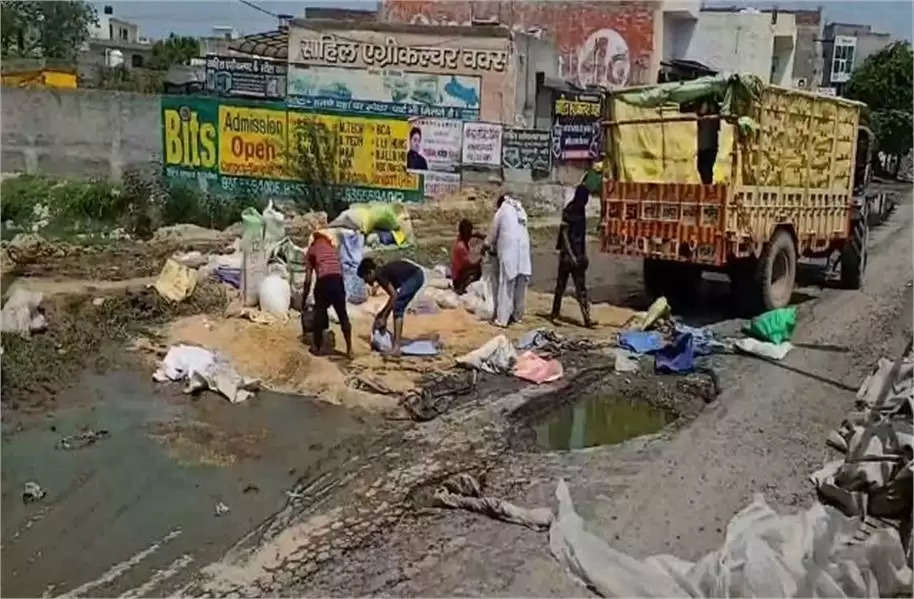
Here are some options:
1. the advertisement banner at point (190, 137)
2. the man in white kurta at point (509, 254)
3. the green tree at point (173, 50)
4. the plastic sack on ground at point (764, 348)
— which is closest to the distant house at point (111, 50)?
the green tree at point (173, 50)

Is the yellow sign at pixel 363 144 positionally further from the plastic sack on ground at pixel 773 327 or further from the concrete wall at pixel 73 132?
the plastic sack on ground at pixel 773 327

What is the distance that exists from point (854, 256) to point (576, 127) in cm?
1063

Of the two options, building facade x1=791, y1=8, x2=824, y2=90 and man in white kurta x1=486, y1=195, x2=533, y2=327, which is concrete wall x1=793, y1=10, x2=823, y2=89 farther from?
man in white kurta x1=486, y1=195, x2=533, y2=327

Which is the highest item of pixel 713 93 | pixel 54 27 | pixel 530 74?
pixel 54 27

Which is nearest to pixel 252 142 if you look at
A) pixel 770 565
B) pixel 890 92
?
pixel 770 565

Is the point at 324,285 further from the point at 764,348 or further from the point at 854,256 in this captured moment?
the point at 854,256

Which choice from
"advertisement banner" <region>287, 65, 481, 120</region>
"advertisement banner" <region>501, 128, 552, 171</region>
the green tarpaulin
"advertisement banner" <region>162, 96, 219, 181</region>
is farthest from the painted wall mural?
the green tarpaulin

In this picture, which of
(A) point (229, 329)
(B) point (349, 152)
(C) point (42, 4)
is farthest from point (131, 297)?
(C) point (42, 4)

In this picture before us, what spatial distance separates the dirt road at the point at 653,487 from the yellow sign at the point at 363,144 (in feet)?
38.2

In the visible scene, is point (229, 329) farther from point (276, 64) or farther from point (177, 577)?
point (276, 64)

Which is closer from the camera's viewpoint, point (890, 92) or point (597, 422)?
point (597, 422)

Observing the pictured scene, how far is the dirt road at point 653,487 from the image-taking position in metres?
5.40

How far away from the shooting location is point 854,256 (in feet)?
49.5

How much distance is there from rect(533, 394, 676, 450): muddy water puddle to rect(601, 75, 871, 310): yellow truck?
2.95 metres
